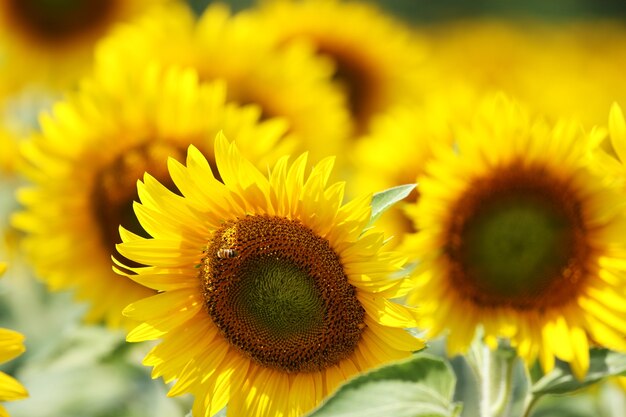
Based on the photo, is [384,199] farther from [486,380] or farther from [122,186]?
[122,186]

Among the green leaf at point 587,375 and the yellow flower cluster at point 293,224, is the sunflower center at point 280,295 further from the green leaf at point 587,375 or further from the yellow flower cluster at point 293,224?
the green leaf at point 587,375

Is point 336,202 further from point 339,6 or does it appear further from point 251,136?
point 339,6

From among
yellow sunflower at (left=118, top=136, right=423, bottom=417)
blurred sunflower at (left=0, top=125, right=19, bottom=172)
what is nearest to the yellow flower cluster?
yellow sunflower at (left=118, top=136, right=423, bottom=417)

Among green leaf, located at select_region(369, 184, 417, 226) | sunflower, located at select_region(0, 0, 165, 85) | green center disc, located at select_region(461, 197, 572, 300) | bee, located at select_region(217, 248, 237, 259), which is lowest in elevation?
green center disc, located at select_region(461, 197, 572, 300)

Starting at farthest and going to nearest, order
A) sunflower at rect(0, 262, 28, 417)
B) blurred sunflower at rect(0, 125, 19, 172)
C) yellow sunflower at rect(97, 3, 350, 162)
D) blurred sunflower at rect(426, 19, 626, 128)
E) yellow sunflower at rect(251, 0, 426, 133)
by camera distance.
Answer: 1. blurred sunflower at rect(426, 19, 626, 128)
2. yellow sunflower at rect(251, 0, 426, 133)
3. blurred sunflower at rect(0, 125, 19, 172)
4. yellow sunflower at rect(97, 3, 350, 162)
5. sunflower at rect(0, 262, 28, 417)

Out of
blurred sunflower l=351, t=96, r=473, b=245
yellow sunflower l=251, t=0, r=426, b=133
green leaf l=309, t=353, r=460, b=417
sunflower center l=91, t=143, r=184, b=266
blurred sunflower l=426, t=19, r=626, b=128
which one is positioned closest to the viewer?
green leaf l=309, t=353, r=460, b=417

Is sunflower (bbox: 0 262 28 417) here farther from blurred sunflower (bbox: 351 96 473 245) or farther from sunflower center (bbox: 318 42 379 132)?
sunflower center (bbox: 318 42 379 132)

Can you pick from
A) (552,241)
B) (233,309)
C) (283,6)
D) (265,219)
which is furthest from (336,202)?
(283,6)

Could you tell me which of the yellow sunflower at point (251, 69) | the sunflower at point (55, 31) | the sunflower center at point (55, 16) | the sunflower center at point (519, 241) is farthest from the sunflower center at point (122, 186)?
the sunflower center at point (55, 16)
